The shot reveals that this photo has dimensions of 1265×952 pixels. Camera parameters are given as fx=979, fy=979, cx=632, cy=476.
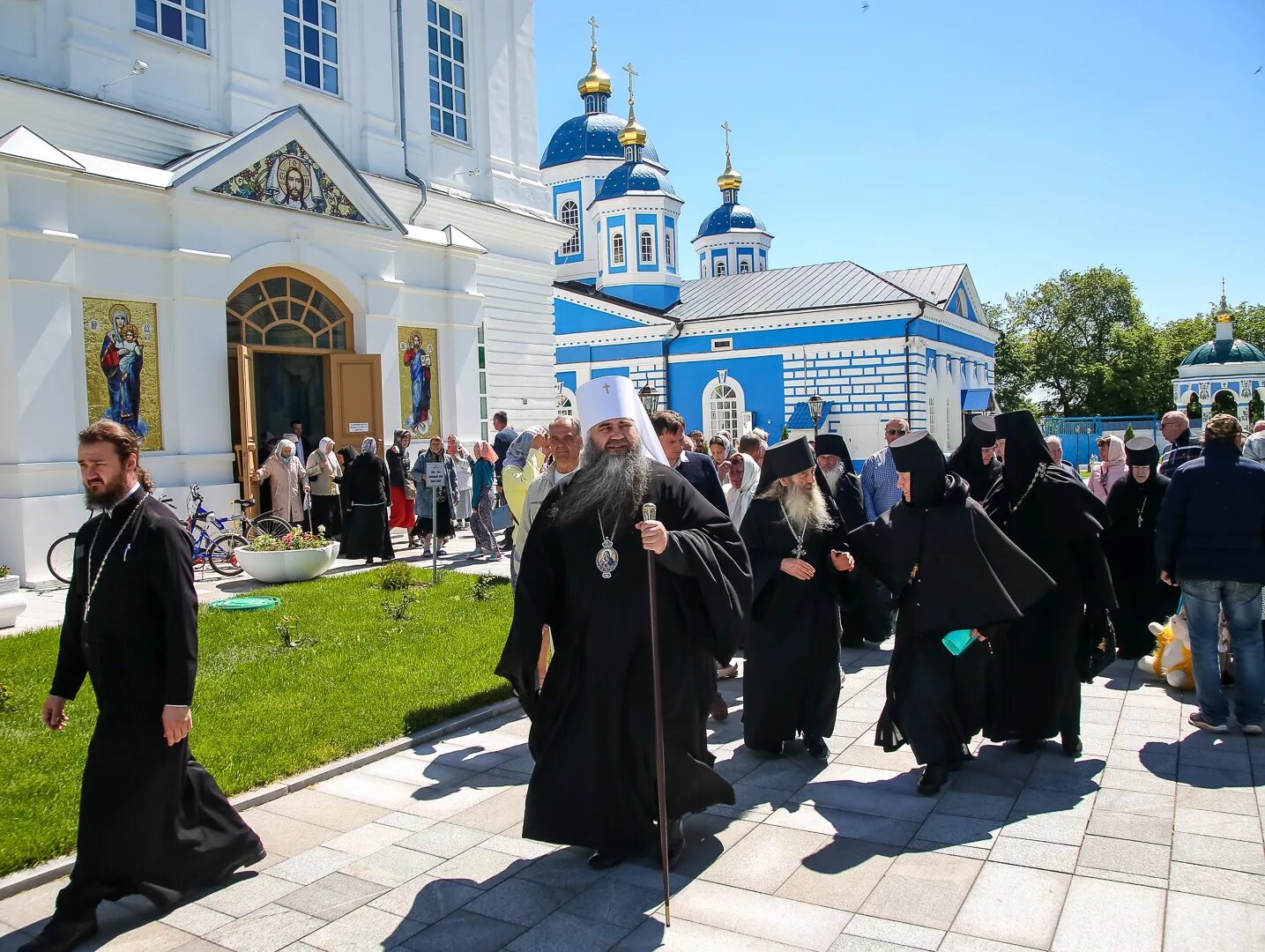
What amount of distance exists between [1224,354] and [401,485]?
5920cm

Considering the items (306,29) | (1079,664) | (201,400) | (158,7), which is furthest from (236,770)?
(306,29)

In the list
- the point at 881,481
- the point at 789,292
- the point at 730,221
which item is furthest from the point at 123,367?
the point at 730,221

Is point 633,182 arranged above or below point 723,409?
above

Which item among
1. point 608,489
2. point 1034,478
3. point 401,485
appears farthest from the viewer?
point 401,485

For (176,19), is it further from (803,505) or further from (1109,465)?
(1109,465)

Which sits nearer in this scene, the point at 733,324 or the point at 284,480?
the point at 284,480

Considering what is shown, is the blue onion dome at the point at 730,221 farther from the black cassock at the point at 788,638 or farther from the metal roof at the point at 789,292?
the black cassock at the point at 788,638

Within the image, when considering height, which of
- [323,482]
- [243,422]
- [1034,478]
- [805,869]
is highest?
[243,422]

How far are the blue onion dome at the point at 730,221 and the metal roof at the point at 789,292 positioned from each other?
10.1 m

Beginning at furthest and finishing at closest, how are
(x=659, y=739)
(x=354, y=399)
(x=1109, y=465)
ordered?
(x=354, y=399), (x=1109, y=465), (x=659, y=739)

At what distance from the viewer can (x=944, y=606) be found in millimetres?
4941

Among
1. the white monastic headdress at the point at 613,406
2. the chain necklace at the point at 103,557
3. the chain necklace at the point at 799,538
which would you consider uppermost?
the white monastic headdress at the point at 613,406

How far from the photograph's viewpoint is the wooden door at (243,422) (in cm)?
1340

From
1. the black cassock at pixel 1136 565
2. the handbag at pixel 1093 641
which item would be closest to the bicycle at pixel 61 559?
the handbag at pixel 1093 641
